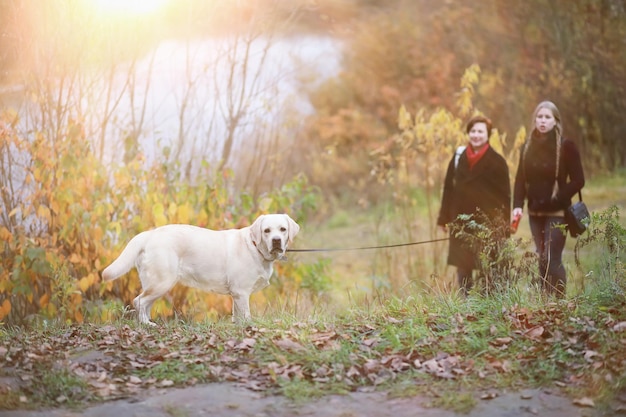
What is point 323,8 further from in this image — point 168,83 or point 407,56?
point 168,83

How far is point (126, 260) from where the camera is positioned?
5.63 meters

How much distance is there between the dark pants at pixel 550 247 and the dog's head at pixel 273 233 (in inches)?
79.6

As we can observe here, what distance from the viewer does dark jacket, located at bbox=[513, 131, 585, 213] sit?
21.0 ft

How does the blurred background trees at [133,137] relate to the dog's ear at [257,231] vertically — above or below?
above

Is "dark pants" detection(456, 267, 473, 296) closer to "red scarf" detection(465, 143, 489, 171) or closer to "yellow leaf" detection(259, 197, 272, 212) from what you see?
"red scarf" detection(465, 143, 489, 171)

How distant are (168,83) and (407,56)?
332 inches

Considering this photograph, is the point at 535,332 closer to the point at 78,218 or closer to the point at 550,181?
the point at 550,181

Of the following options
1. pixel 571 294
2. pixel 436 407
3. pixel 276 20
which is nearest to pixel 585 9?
pixel 276 20

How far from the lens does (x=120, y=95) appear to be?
7.30 metres

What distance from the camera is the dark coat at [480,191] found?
6691mm

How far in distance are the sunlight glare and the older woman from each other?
321cm

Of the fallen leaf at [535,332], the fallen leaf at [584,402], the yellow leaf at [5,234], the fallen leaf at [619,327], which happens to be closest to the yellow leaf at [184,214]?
the yellow leaf at [5,234]

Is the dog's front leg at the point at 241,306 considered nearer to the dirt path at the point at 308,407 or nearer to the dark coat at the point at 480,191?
the dirt path at the point at 308,407

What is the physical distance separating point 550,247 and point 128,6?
429 centimetres
